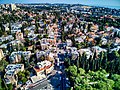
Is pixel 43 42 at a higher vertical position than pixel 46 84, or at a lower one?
higher

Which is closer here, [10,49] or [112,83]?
[112,83]

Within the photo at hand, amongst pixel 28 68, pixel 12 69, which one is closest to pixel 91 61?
pixel 28 68

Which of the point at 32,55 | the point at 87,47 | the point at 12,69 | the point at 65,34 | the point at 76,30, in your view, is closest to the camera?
the point at 12,69

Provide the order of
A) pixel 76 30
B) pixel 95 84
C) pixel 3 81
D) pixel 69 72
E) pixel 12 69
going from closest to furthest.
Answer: pixel 95 84 < pixel 3 81 < pixel 69 72 < pixel 12 69 < pixel 76 30

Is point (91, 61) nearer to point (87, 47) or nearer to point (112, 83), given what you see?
point (112, 83)

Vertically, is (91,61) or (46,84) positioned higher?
(91,61)

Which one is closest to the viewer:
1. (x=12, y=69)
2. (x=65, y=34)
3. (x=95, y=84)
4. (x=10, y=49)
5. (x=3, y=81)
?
(x=95, y=84)

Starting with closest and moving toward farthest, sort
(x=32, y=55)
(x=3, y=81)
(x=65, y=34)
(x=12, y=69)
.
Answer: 1. (x=3, y=81)
2. (x=12, y=69)
3. (x=32, y=55)
4. (x=65, y=34)

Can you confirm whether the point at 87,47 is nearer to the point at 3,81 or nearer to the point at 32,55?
the point at 32,55

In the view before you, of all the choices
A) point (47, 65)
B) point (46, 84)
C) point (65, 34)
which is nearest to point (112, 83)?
point (46, 84)
